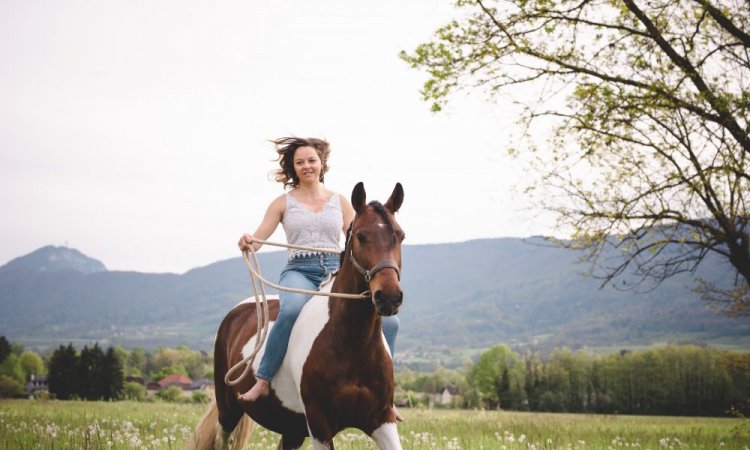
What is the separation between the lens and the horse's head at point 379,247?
4469 mm

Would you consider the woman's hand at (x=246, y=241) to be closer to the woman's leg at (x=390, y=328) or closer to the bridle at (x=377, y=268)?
the woman's leg at (x=390, y=328)

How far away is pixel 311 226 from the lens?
251 inches

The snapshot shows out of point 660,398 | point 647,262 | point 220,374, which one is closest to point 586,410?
point 660,398

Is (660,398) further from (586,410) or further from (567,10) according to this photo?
(567,10)

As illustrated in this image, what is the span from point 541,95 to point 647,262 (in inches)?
156

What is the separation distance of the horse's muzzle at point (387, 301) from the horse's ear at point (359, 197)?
938mm

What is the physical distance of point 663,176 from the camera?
1220 cm

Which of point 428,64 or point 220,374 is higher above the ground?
point 428,64

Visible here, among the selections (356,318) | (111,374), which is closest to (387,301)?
(356,318)

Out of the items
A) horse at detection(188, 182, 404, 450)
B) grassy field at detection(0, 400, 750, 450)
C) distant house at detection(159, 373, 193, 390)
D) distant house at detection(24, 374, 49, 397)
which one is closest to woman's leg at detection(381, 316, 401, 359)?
horse at detection(188, 182, 404, 450)

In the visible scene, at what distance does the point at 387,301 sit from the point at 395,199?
1.13 meters

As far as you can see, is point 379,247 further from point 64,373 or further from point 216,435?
point 64,373

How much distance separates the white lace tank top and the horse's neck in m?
1.14

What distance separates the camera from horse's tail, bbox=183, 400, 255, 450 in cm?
735
